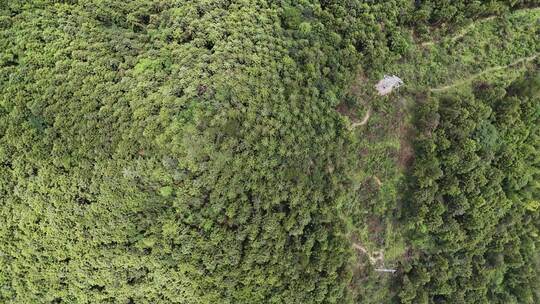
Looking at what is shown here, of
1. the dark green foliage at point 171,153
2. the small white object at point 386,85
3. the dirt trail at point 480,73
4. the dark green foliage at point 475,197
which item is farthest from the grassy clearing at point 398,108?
the dark green foliage at point 171,153

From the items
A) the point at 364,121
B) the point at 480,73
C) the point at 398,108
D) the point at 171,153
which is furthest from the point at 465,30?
the point at 171,153

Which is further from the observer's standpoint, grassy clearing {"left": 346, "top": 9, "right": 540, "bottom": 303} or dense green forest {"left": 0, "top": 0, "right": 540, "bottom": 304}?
grassy clearing {"left": 346, "top": 9, "right": 540, "bottom": 303}

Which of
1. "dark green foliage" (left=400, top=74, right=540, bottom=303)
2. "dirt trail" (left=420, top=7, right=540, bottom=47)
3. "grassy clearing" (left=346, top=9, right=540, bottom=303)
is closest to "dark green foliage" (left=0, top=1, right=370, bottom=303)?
"grassy clearing" (left=346, top=9, right=540, bottom=303)

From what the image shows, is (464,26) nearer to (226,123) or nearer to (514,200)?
(514,200)

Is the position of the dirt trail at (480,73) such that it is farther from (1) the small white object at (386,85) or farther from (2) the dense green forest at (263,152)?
(1) the small white object at (386,85)

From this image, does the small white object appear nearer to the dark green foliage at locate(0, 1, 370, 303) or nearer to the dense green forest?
the dense green forest

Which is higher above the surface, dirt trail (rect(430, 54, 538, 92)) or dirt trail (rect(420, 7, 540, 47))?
dirt trail (rect(420, 7, 540, 47))
